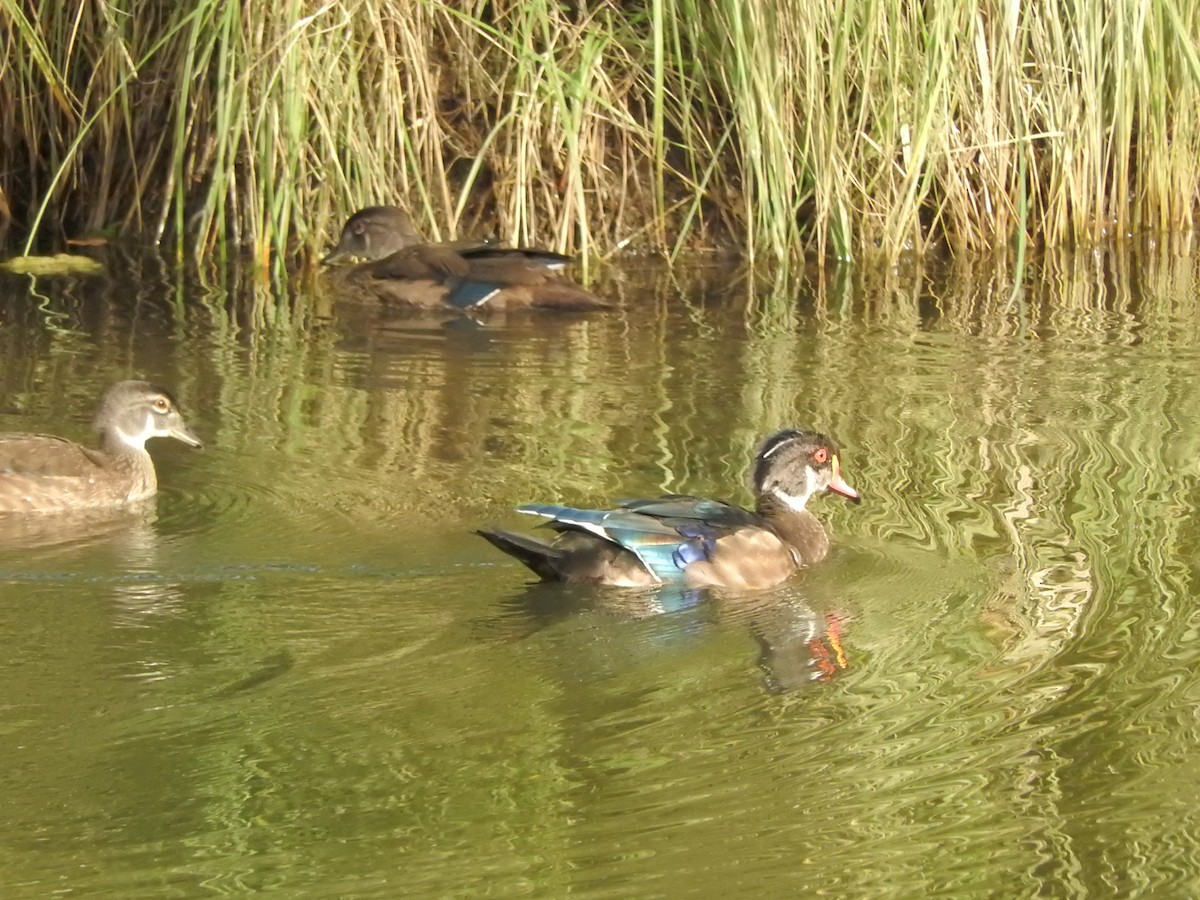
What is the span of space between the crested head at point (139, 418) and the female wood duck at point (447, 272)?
2.82 m

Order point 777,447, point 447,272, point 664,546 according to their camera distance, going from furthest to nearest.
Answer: point 447,272
point 777,447
point 664,546

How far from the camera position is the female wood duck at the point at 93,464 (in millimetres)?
7102

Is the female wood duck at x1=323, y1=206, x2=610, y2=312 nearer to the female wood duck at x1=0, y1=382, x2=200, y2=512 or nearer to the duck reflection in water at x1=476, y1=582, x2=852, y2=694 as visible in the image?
the female wood duck at x1=0, y1=382, x2=200, y2=512

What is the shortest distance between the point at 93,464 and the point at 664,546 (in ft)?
7.53

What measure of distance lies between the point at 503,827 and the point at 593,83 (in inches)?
304

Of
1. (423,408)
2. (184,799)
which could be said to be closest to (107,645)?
(184,799)

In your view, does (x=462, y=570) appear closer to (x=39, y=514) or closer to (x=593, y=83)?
(x=39, y=514)

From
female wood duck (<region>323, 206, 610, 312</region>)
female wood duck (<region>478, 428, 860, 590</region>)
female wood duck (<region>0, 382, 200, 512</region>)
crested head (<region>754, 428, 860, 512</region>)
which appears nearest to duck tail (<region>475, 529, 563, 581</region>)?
female wood duck (<region>478, 428, 860, 590</region>)

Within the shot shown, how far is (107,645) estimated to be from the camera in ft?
18.0

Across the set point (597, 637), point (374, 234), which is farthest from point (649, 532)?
point (374, 234)

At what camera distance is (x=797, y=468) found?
22.1 ft

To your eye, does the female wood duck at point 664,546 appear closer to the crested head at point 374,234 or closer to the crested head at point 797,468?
the crested head at point 797,468

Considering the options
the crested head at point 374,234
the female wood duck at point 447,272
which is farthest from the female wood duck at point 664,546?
the crested head at point 374,234

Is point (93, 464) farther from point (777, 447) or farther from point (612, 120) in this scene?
point (612, 120)
